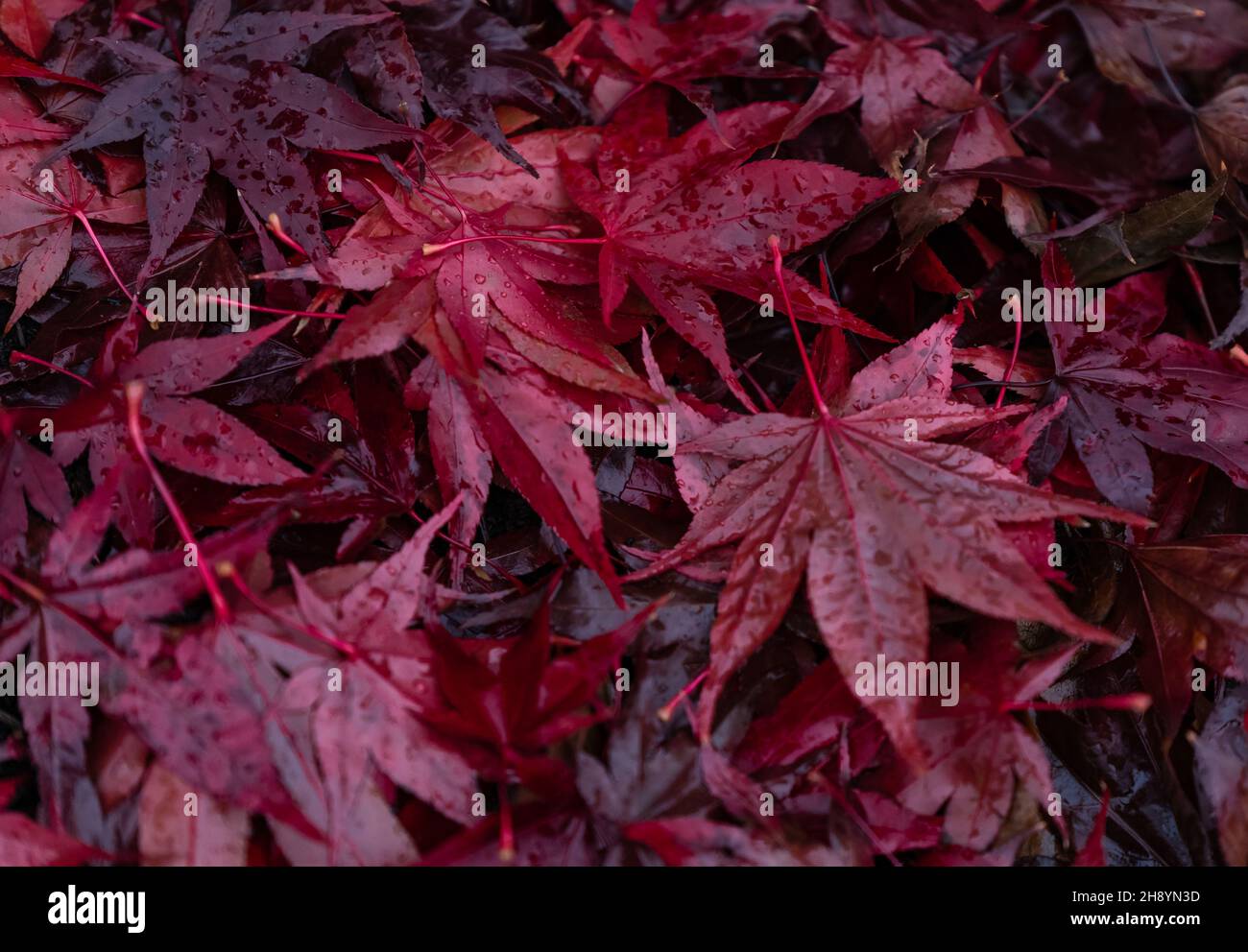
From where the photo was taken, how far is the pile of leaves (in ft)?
2.00

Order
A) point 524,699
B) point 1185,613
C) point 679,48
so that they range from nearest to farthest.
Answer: point 524,699
point 1185,613
point 679,48

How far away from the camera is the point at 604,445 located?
762 millimetres

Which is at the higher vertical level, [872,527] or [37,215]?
[37,215]

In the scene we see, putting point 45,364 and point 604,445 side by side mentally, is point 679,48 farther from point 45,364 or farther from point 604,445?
point 45,364

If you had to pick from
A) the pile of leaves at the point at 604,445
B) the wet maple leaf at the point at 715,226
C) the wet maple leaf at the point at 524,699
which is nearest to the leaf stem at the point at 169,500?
the pile of leaves at the point at 604,445

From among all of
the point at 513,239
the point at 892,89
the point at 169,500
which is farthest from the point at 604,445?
the point at 892,89

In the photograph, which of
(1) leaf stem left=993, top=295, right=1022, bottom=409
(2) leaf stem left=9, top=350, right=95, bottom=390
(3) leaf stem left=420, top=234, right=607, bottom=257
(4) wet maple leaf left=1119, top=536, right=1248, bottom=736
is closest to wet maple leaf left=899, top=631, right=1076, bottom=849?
(4) wet maple leaf left=1119, top=536, right=1248, bottom=736

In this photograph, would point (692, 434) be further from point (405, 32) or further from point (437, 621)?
point (405, 32)

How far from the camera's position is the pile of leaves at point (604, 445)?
611 millimetres
